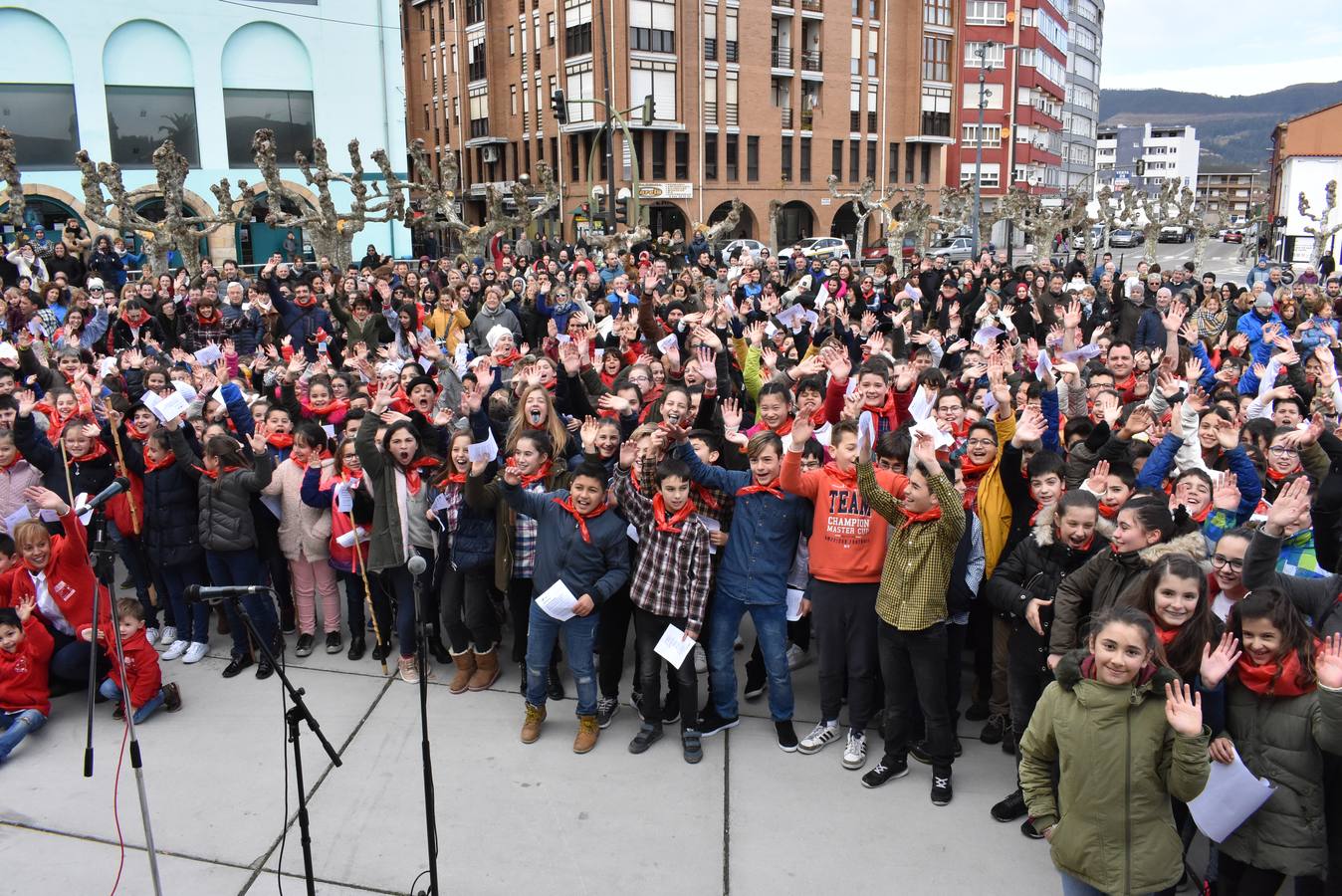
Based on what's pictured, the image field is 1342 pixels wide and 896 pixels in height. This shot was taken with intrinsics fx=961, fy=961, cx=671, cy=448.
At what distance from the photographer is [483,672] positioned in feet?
19.7

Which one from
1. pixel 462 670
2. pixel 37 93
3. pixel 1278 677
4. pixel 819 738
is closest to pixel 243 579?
pixel 462 670

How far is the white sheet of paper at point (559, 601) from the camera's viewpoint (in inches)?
198

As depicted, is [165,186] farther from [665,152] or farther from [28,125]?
[665,152]

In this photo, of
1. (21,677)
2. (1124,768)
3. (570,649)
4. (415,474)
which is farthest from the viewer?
(415,474)

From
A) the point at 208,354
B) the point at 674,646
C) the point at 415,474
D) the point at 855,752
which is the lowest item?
the point at 855,752

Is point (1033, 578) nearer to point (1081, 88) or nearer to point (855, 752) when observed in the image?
point (855, 752)

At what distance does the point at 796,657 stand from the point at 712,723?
3.52ft

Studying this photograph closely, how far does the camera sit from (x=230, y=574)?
628 cm

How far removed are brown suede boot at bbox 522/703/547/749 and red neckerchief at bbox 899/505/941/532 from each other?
2.27 m

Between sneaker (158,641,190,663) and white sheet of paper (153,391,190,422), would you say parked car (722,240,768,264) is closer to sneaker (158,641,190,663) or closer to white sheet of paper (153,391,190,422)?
white sheet of paper (153,391,190,422)

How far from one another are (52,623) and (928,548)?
5.25 metres

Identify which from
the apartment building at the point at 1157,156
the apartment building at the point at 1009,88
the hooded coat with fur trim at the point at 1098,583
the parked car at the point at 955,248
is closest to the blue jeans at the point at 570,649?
the hooded coat with fur trim at the point at 1098,583

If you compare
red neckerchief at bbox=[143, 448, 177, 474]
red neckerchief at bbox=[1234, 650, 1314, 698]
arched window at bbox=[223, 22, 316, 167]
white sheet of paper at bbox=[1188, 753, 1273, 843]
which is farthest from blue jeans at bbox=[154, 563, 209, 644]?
arched window at bbox=[223, 22, 316, 167]

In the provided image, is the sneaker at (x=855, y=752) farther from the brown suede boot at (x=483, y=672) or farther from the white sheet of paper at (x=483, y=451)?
the white sheet of paper at (x=483, y=451)
